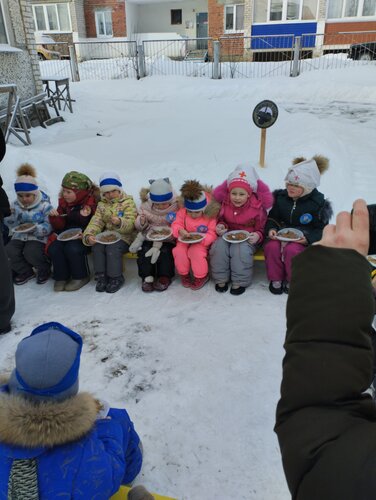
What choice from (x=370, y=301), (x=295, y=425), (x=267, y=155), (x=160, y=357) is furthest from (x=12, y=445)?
(x=267, y=155)

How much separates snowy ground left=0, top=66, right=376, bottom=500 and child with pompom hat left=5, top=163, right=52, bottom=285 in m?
0.21

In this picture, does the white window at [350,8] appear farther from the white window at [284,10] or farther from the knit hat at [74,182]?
the knit hat at [74,182]

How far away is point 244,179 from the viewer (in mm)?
3977

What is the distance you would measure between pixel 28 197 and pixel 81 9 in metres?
26.7

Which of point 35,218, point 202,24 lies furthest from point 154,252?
point 202,24

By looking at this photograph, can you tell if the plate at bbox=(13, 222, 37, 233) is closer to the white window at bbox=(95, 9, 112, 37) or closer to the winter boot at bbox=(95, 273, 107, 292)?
the winter boot at bbox=(95, 273, 107, 292)

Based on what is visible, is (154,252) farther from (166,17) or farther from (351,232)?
(166,17)

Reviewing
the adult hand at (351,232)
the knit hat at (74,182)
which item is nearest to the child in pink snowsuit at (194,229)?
the knit hat at (74,182)

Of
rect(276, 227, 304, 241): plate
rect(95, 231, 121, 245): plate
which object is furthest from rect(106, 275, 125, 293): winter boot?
rect(276, 227, 304, 241): plate

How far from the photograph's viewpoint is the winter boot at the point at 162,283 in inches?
162

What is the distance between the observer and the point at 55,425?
4.64ft

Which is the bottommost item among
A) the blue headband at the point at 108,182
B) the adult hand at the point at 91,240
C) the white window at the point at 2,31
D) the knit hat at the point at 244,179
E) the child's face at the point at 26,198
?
the adult hand at the point at 91,240

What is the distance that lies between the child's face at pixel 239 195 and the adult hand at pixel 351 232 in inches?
120

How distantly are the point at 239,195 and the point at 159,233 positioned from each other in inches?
34.9
